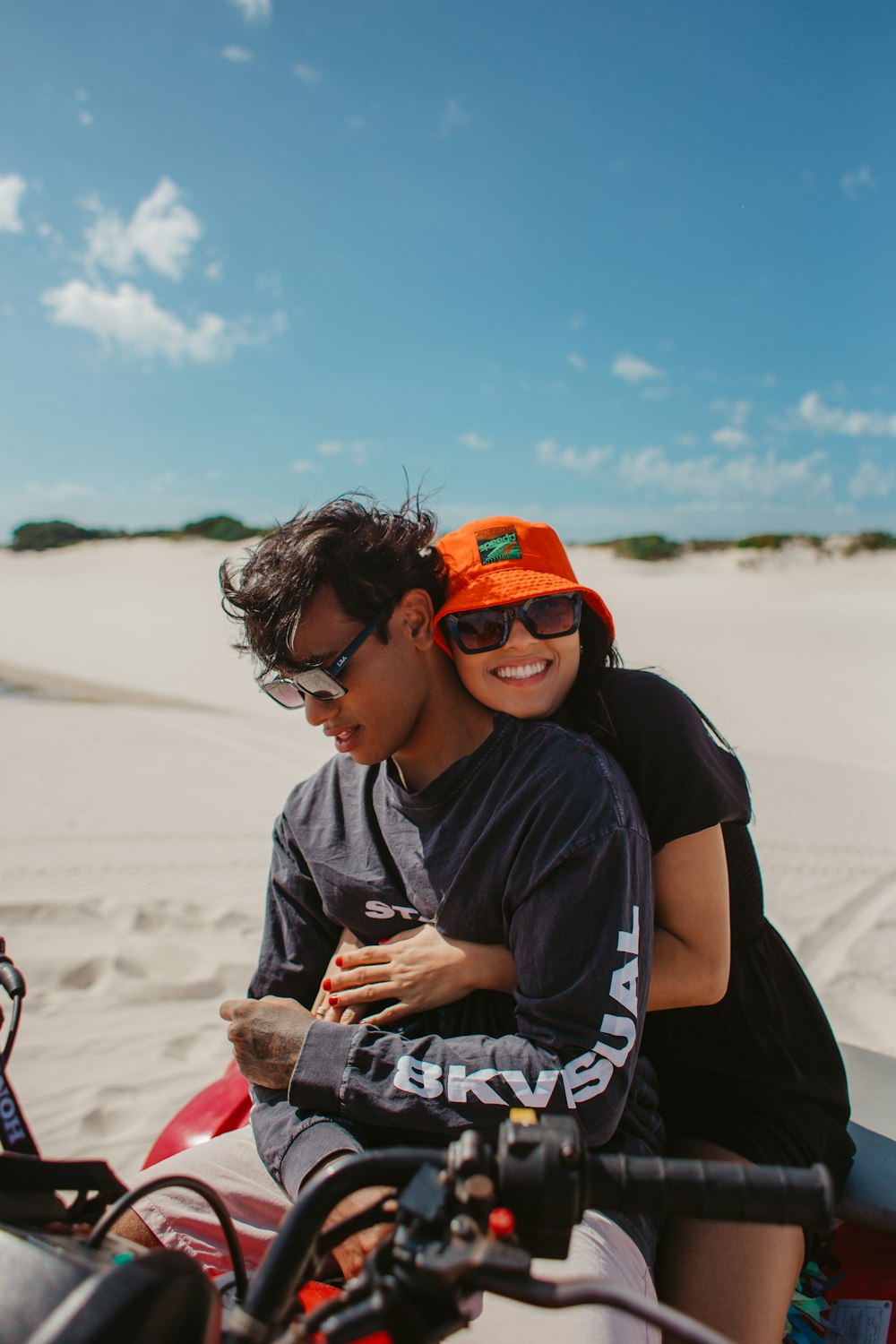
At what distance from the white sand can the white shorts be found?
70.3 inches

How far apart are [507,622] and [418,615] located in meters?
0.21

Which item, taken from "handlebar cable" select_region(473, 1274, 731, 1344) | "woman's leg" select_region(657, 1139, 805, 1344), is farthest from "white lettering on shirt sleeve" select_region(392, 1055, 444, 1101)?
"handlebar cable" select_region(473, 1274, 731, 1344)

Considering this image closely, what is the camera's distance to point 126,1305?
0.77 metres

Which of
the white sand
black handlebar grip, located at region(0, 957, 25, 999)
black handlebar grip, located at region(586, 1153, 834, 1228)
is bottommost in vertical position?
the white sand

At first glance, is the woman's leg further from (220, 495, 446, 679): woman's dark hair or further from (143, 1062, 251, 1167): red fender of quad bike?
(220, 495, 446, 679): woman's dark hair

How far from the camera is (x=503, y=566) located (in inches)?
A: 93.5

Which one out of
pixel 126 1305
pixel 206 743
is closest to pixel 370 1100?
pixel 126 1305

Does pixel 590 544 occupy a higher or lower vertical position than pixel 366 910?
higher

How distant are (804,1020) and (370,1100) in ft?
3.42

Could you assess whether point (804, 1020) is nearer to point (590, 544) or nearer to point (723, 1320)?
point (723, 1320)

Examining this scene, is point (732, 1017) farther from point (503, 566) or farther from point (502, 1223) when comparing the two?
point (502, 1223)

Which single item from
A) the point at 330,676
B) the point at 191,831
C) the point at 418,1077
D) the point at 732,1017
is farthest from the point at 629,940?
the point at 191,831

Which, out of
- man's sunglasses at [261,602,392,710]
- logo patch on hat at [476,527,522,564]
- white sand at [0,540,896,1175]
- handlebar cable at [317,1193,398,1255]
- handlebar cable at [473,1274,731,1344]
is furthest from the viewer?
white sand at [0,540,896,1175]

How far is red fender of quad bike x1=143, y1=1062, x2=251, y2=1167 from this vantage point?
99.7 inches
